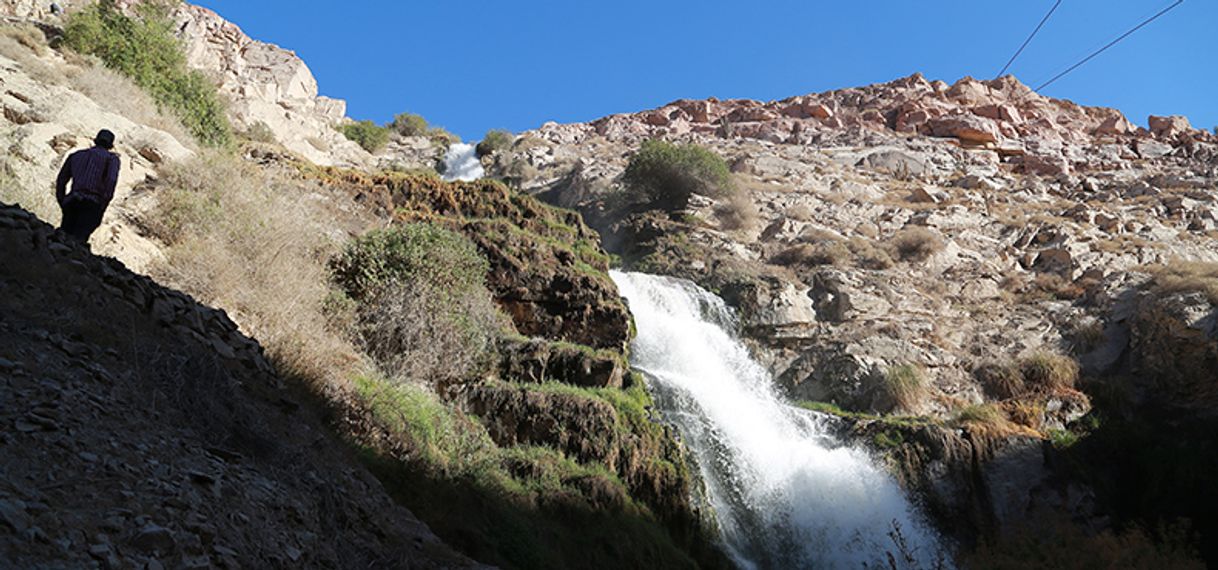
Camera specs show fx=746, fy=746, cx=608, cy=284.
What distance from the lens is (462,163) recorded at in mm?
44094

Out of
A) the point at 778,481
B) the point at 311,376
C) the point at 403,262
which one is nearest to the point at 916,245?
the point at 778,481

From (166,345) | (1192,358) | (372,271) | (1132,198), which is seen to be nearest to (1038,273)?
(1192,358)

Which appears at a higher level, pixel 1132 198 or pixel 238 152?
pixel 1132 198

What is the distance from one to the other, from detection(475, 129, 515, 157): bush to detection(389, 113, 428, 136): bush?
4822 millimetres

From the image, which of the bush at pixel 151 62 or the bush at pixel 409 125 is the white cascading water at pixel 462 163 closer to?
the bush at pixel 409 125

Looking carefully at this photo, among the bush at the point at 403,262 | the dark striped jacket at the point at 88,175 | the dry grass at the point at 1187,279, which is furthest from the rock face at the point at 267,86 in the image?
the dry grass at the point at 1187,279

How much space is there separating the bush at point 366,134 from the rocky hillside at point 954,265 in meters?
6.82

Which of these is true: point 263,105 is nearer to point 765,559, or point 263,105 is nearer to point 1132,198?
point 765,559

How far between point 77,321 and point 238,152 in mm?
12888

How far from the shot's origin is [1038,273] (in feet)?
81.0

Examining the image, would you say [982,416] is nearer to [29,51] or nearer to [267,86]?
[29,51]

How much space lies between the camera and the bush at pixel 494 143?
45.1 metres

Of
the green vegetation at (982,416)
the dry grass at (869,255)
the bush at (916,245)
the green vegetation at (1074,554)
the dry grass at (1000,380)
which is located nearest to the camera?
the green vegetation at (1074,554)

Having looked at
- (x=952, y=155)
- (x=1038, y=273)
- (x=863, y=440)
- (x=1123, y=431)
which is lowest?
(x=863, y=440)
